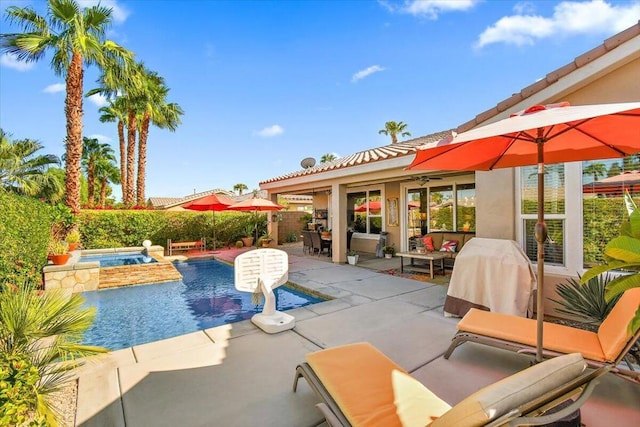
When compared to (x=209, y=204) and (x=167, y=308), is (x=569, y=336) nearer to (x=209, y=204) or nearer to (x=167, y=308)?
(x=167, y=308)

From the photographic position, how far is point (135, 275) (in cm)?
1059

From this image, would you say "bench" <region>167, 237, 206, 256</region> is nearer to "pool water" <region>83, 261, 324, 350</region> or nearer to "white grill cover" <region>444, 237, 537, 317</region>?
"pool water" <region>83, 261, 324, 350</region>

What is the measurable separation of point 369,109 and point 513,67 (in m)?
8.62

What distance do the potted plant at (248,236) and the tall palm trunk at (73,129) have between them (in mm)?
8750

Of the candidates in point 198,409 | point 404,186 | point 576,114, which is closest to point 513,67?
point 404,186

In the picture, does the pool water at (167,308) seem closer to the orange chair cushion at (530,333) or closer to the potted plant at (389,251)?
the orange chair cushion at (530,333)

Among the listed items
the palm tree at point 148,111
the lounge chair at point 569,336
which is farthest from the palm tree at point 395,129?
the lounge chair at point 569,336

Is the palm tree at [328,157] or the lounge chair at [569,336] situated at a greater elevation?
the palm tree at [328,157]

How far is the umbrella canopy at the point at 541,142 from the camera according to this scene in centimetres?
260

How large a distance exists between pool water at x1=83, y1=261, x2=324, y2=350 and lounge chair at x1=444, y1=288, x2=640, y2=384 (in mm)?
4457

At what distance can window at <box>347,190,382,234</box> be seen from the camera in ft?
48.5

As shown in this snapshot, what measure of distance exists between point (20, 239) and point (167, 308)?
397 cm

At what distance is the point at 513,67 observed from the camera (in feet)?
35.9

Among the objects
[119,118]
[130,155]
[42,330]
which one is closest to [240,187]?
[119,118]
